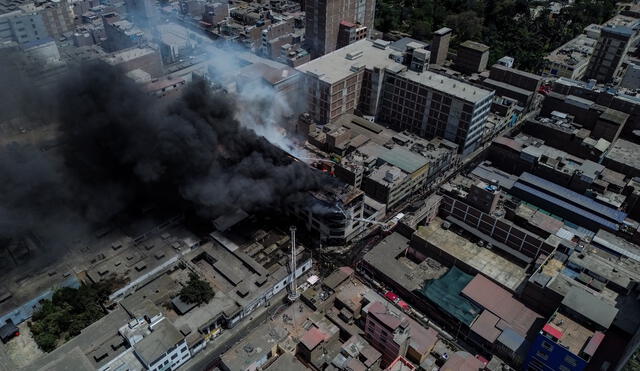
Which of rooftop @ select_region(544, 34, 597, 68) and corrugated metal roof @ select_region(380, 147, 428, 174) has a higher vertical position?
rooftop @ select_region(544, 34, 597, 68)

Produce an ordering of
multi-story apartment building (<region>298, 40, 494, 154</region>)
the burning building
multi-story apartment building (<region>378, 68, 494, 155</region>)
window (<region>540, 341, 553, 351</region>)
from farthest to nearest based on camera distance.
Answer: multi-story apartment building (<region>298, 40, 494, 154</region>)
multi-story apartment building (<region>378, 68, 494, 155</region>)
the burning building
window (<region>540, 341, 553, 351</region>)

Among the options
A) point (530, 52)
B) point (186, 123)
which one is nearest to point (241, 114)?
point (186, 123)

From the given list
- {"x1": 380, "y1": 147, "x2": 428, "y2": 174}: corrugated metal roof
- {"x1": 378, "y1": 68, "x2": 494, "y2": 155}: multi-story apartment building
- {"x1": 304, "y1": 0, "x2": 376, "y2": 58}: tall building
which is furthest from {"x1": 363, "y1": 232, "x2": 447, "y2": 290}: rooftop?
{"x1": 304, "y1": 0, "x2": 376, "y2": 58}: tall building

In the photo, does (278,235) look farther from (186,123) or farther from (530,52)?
(530,52)

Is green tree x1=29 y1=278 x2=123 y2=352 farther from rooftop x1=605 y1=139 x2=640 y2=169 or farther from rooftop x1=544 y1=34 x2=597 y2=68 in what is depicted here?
rooftop x1=544 y1=34 x2=597 y2=68

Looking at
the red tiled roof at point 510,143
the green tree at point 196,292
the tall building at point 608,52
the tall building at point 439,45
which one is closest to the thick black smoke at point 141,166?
the green tree at point 196,292

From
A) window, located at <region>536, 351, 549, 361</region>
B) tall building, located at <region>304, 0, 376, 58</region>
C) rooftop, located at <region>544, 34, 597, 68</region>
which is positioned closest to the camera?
window, located at <region>536, 351, 549, 361</region>

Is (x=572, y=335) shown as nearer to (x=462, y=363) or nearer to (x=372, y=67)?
(x=462, y=363)

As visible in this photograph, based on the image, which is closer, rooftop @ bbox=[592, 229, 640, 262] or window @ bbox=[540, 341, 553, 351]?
window @ bbox=[540, 341, 553, 351]

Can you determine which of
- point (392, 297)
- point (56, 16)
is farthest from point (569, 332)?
point (56, 16)
